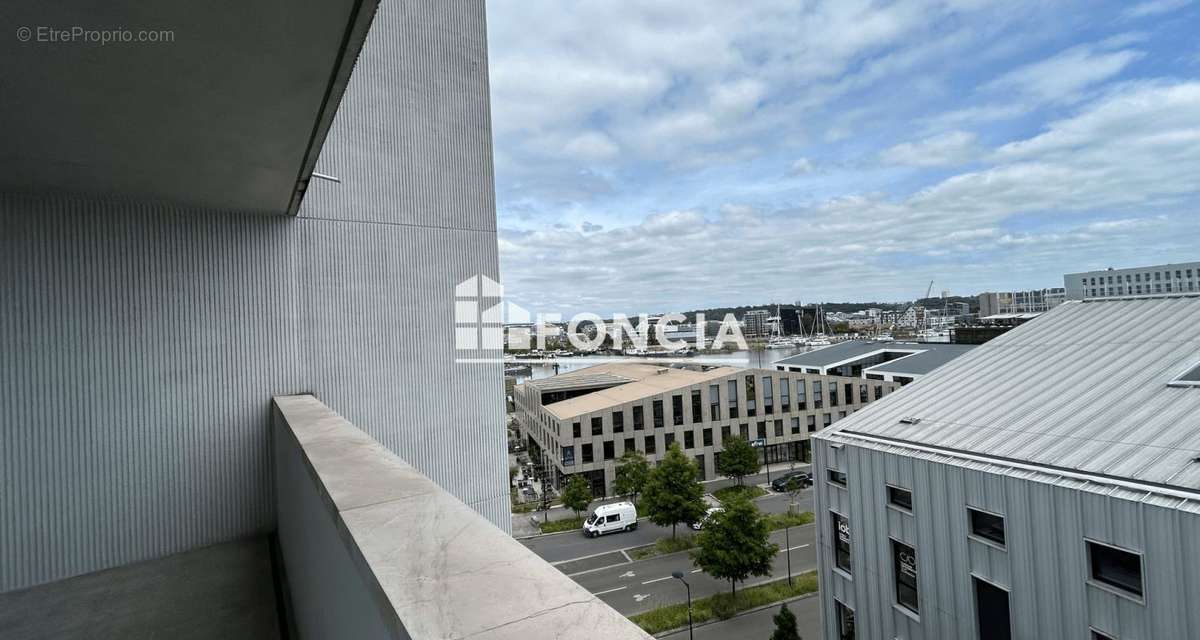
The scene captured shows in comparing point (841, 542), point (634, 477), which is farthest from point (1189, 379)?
point (634, 477)

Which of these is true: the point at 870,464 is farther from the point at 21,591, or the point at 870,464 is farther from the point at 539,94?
the point at 539,94

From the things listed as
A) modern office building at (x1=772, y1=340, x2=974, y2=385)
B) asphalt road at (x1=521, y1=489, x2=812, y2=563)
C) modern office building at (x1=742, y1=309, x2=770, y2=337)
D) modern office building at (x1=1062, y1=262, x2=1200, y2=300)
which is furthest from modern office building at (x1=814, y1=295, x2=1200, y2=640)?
modern office building at (x1=742, y1=309, x2=770, y2=337)

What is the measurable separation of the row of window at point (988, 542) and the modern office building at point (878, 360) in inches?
740

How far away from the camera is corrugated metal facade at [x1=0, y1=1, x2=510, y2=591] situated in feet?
12.6

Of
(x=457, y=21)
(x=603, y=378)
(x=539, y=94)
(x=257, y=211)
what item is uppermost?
(x=539, y=94)

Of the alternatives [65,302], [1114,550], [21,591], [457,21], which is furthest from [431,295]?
[1114,550]

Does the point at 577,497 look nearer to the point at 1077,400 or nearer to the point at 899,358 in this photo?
the point at 1077,400

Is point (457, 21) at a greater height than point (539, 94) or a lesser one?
lesser

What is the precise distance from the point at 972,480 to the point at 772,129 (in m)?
50.9

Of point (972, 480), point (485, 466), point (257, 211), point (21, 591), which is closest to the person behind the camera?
point (21, 591)

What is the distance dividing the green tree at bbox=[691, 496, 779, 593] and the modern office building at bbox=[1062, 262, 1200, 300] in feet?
128

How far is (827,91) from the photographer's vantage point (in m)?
38.0

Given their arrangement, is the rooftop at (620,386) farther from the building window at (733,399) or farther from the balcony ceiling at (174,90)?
the balcony ceiling at (174,90)

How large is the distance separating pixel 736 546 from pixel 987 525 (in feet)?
24.6
